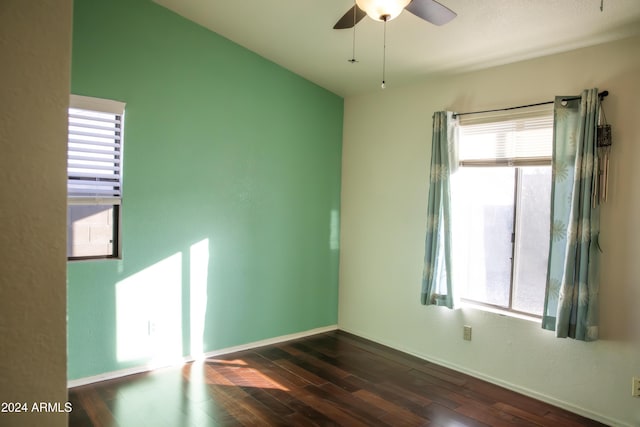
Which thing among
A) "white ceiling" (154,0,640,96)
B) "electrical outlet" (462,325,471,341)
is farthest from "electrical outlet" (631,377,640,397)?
"white ceiling" (154,0,640,96)

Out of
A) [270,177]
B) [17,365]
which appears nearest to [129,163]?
[270,177]

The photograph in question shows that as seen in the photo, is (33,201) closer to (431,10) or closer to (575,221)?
(431,10)

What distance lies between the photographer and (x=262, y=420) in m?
2.71

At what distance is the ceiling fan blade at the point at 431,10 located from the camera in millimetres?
2111

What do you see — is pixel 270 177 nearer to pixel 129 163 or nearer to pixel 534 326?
pixel 129 163

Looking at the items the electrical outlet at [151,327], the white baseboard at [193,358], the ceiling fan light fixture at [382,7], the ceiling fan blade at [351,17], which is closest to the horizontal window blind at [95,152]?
the electrical outlet at [151,327]

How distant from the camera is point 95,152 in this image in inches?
124

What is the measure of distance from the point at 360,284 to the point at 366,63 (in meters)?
2.23

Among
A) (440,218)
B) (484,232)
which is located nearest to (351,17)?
(440,218)

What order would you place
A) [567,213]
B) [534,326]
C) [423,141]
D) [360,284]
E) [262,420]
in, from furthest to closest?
[360,284] < [423,141] < [534,326] < [567,213] < [262,420]

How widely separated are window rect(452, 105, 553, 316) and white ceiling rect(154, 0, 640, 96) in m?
0.52

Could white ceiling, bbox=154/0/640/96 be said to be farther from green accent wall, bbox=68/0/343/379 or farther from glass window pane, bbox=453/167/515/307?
glass window pane, bbox=453/167/515/307

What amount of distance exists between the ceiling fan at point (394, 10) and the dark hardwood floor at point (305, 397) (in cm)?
241

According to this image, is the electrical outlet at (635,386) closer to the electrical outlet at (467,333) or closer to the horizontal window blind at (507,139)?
the electrical outlet at (467,333)
